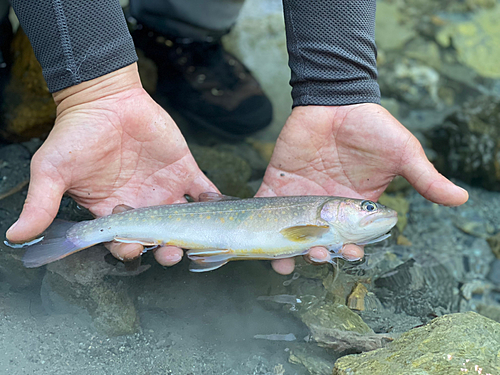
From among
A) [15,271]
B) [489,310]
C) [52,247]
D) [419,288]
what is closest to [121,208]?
[52,247]

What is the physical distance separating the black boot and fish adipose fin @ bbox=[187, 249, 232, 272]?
260 cm

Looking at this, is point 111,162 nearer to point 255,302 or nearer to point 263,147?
point 255,302

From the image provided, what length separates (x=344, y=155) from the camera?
3.65 m

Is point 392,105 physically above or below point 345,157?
below

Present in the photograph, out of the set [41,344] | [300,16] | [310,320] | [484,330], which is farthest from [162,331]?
[300,16]

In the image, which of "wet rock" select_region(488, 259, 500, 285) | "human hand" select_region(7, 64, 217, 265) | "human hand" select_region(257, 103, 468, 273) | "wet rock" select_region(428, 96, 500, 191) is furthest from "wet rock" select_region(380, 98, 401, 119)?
"human hand" select_region(7, 64, 217, 265)

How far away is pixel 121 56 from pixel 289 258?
2220mm

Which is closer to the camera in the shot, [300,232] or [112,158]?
[300,232]

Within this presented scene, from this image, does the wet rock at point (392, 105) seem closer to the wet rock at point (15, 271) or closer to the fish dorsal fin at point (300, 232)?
the fish dorsal fin at point (300, 232)

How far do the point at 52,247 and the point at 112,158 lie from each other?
852mm

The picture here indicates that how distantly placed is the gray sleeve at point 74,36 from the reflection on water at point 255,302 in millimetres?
1143

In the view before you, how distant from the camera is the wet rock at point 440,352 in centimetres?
236

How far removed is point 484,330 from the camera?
8.65ft

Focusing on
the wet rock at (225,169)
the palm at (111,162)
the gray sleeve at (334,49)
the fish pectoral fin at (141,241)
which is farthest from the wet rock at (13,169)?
the gray sleeve at (334,49)
